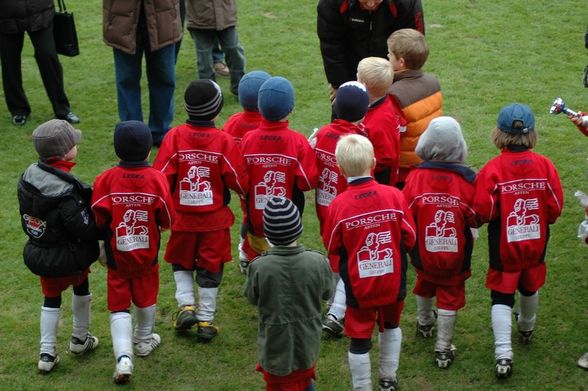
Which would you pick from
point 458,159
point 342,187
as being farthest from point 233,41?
point 458,159

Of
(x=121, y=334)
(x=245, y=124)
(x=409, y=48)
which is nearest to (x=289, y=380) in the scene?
(x=121, y=334)

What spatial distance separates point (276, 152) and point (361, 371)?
4.58ft

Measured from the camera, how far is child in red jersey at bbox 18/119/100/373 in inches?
198

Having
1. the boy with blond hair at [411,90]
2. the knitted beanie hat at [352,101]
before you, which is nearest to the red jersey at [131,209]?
the knitted beanie hat at [352,101]

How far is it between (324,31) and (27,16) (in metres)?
2.92

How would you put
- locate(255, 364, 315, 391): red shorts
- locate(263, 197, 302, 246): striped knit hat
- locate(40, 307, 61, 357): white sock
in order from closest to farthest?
locate(263, 197, 302, 246): striped knit hat → locate(255, 364, 315, 391): red shorts → locate(40, 307, 61, 357): white sock

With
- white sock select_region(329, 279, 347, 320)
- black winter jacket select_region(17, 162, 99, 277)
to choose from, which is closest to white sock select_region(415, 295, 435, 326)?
white sock select_region(329, 279, 347, 320)

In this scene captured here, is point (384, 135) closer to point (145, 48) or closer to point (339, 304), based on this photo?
point (339, 304)

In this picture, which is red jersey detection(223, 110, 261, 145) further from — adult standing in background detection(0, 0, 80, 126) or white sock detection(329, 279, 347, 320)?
adult standing in background detection(0, 0, 80, 126)

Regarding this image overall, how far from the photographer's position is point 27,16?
827 centimetres

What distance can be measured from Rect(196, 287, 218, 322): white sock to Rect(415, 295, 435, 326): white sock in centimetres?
123

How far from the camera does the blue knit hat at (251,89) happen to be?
5.89 metres

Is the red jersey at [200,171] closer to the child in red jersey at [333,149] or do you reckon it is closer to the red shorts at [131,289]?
the red shorts at [131,289]

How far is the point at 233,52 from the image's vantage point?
354 inches
